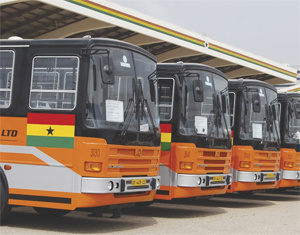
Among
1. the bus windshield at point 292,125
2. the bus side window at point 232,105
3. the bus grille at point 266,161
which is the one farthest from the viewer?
the bus windshield at point 292,125

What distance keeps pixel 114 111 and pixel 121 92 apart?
387 mm

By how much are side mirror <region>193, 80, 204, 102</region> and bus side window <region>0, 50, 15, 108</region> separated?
3.59 meters

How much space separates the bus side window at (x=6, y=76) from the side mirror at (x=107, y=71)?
1.56 m

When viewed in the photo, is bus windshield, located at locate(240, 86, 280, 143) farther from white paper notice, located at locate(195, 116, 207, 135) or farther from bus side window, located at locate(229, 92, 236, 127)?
white paper notice, located at locate(195, 116, 207, 135)

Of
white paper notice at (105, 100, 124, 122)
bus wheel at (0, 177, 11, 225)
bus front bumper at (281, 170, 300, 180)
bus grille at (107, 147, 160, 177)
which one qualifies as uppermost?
white paper notice at (105, 100, 124, 122)

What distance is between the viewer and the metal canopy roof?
68.4 ft

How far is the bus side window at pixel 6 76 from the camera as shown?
33.8ft

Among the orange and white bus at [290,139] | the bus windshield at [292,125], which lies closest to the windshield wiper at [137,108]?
the orange and white bus at [290,139]

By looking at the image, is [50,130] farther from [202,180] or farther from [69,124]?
[202,180]

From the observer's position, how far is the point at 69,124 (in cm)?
977

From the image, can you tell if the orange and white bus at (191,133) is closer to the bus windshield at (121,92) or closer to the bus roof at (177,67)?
the bus roof at (177,67)

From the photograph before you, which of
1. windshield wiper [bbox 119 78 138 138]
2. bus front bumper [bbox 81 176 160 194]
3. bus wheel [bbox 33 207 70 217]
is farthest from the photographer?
bus wheel [bbox 33 207 70 217]

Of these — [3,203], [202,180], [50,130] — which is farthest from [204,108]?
[3,203]

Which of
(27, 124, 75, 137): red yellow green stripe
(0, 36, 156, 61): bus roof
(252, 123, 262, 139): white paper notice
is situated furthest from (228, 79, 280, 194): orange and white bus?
(27, 124, 75, 137): red yellow green stripe
